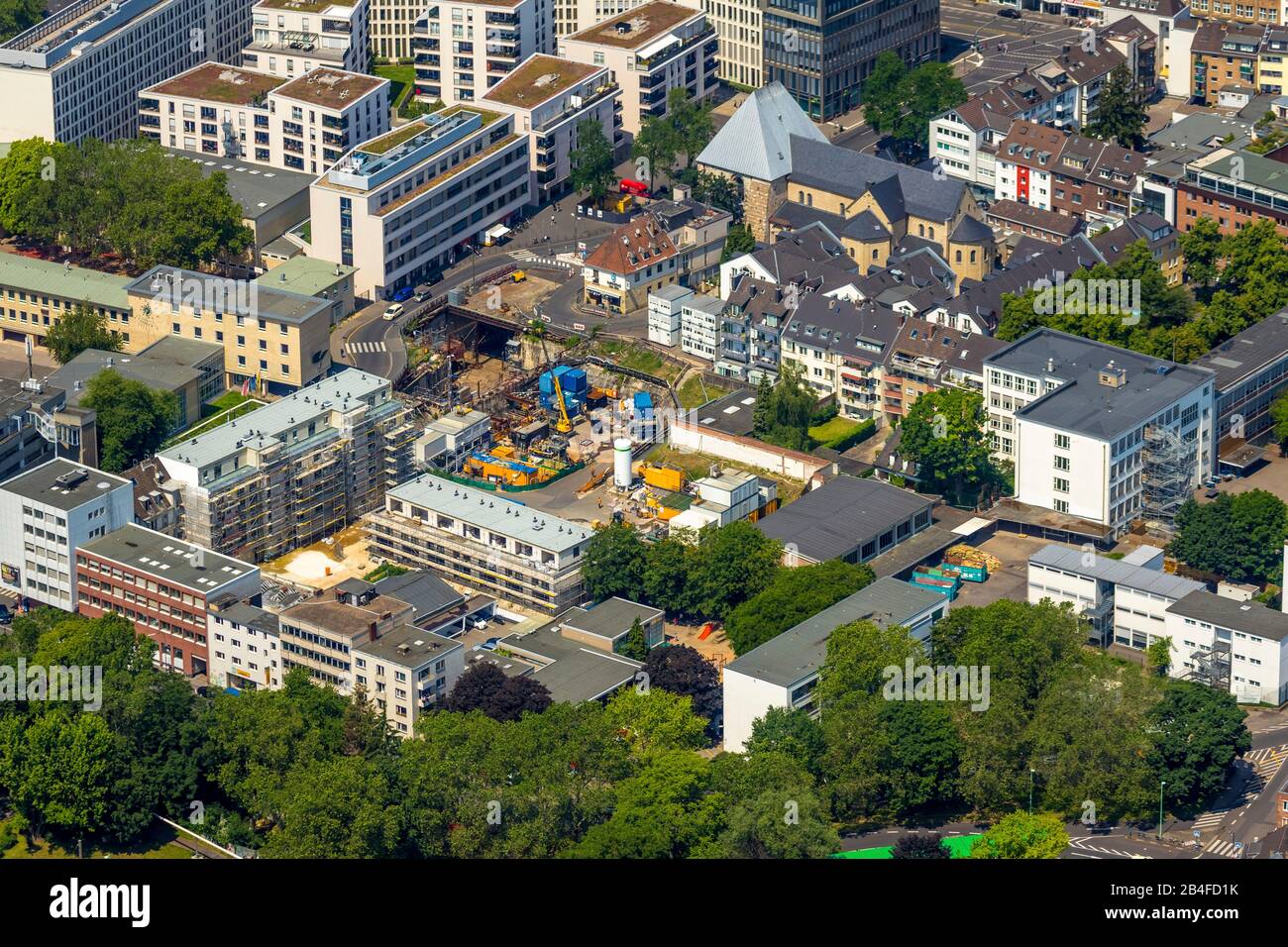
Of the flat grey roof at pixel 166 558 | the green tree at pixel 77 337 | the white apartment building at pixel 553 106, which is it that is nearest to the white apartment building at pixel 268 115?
the white apartment building at pixel 553 106

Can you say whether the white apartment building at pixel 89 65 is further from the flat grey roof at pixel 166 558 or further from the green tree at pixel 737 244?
the flat grey roof at pixel 166 558

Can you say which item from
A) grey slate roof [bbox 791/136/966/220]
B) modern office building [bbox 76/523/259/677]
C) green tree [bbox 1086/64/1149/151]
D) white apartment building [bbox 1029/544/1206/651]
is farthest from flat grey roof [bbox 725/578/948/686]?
green tree [bbox 1086/64/1149/151]

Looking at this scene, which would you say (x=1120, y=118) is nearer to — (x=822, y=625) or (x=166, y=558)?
(x=822, y=625)

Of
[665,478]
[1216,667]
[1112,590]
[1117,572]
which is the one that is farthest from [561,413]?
[1216,667]

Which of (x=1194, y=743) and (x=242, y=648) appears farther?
(x=242, y=648)

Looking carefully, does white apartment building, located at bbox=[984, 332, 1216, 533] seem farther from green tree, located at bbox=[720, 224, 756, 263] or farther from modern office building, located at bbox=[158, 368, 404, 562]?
modern office building, located at bbox=[158, 368, 404, 562]
